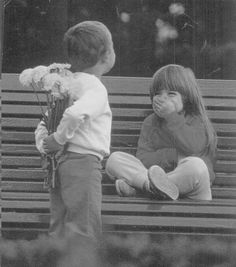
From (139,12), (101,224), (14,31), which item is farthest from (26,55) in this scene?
(101,224)

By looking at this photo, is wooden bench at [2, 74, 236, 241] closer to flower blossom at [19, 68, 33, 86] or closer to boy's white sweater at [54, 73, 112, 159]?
flower blossom at [19, 68, 33, 86]

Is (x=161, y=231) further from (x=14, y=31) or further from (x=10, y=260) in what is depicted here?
(x=14, y=31)

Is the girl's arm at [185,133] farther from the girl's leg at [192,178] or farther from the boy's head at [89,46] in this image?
the boy's head at [89,46]

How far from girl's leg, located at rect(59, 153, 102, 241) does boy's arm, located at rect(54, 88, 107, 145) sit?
0.36ft

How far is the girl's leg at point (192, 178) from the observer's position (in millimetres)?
4539

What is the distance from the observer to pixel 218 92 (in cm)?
471

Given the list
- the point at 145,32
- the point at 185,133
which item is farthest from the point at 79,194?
the point at 145,32

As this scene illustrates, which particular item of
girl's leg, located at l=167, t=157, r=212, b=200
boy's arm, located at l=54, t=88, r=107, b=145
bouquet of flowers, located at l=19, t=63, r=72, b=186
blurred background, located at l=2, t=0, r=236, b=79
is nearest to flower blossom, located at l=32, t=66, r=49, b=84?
bouquet of flowers, located at l=19, t=63, r=72, b=186

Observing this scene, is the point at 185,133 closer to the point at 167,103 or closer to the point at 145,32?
the point at 167,103

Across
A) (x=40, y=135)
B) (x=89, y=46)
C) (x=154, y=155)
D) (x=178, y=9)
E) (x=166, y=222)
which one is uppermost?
(x=178, y=9)

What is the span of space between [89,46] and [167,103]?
467 millimetres

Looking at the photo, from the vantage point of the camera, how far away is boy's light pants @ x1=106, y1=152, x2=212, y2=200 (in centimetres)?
454

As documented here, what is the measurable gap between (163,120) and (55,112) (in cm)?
52

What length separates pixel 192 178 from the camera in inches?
179
